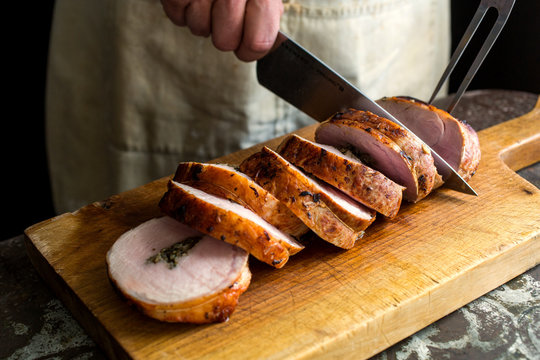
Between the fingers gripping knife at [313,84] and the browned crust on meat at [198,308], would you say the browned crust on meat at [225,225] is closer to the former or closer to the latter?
the browned crust on meat at [198,308]

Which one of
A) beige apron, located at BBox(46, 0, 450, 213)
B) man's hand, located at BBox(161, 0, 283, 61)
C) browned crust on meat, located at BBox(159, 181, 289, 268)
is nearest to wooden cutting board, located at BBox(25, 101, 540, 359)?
browned crust on meat, located at BBox(159, 181, 289, 268)

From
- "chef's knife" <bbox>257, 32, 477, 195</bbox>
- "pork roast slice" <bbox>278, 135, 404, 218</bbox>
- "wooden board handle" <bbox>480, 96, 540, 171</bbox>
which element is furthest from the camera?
"wooden board handle" <bbox>480, 96, 540, 171</bbox>

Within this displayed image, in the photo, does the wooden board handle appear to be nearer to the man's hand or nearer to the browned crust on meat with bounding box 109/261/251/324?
the man's hand

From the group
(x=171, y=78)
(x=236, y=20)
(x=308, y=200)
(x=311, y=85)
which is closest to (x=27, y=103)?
(x=171, y=78)

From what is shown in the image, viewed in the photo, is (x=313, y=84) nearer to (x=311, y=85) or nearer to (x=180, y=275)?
(x=311, y=85)

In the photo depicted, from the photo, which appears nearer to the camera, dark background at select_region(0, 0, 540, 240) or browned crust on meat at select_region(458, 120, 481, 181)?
browned crust on meat at select_region(458, 120, 481, 181)

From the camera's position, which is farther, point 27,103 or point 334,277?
point 27,103

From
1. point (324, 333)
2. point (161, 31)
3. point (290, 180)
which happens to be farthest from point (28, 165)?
point (324, 333)
